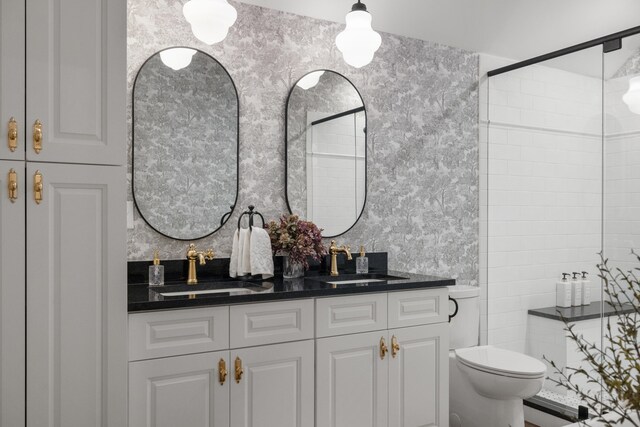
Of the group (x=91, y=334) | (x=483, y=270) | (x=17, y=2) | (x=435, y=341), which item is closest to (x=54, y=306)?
(x=91, y=334)

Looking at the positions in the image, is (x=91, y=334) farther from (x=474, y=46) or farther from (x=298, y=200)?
(x=474, y=46)

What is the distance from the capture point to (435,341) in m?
2.88

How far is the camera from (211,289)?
108 inches

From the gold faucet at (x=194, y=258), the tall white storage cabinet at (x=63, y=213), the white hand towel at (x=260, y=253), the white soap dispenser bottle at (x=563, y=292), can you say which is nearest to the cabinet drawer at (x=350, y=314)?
the white hand towel at (x=260, y=253)

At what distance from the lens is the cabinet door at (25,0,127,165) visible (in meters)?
1.90

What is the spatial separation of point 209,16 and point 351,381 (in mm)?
1822

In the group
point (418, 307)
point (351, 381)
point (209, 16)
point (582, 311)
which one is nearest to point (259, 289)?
point (351, 381)

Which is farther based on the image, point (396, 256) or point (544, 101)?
point (544, 101)

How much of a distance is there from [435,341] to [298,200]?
1098 millimetres

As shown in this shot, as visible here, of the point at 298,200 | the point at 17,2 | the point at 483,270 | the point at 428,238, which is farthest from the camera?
the point at 483,270

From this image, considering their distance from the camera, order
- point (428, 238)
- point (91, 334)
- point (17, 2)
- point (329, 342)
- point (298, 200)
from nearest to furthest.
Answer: point (17, 2) < point (91, 334) < point (329, 342) < point (298, 200) < point (428, 238)

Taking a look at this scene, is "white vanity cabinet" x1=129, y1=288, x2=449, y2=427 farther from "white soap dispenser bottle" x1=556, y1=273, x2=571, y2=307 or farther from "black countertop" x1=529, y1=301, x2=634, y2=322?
"white soap dispenser bottle" x1=556, y1=273, x2=571, y2=307

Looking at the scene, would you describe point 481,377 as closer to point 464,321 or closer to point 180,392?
point 464,321

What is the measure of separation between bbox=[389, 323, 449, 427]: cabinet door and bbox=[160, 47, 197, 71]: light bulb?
68.8 inches
